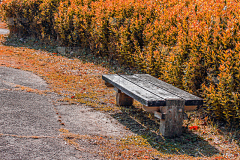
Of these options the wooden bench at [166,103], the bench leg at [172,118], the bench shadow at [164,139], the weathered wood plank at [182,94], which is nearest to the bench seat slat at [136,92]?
the wooden bench at [166,103]

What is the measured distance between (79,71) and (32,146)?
5.09 meters

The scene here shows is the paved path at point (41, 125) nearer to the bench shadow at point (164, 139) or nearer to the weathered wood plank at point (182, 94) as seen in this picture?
the bench shadow at point (164, 139)

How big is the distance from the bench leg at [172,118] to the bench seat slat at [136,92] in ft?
0.46

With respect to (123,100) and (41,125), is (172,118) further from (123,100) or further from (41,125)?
(41,125)

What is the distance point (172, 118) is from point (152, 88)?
730 millimetres

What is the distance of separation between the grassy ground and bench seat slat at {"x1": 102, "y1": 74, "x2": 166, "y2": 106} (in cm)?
62

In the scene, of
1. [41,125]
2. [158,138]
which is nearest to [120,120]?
[158,138]

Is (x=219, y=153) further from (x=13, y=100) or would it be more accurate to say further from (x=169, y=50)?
(x=13, y=100)

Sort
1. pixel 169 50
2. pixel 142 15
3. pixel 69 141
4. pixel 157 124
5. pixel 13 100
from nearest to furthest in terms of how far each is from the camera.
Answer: pixel 69 141 → pixel 157 124 → pixel 13 100 → pixel 169 50 → pixel 142 15

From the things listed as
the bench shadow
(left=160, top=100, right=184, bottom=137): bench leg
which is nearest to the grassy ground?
the bench shadow

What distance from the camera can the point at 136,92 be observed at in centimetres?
466

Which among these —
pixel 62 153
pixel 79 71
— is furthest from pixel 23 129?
pixel 79 71

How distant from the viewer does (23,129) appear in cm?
429

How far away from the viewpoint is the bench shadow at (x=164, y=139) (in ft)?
13.5
